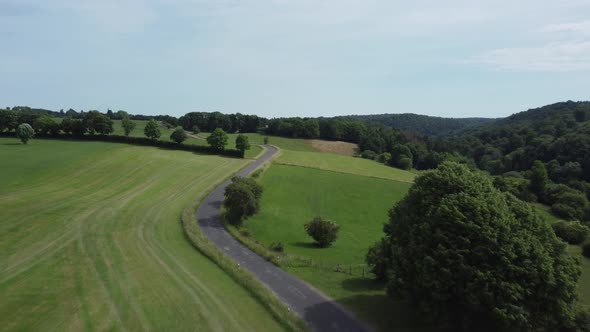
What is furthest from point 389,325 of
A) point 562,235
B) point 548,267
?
point 562,235

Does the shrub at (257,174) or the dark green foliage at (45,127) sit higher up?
the dark green foliage at (45,127)

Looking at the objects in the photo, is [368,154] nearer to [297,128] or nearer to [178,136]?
[297,128]

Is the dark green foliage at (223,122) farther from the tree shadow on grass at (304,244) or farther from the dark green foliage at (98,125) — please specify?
the tree shadow on grass at (304,244)

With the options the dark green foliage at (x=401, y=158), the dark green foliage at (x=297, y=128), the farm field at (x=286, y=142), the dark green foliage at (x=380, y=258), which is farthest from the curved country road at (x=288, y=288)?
the dark green foliage at (x=297, y=128)

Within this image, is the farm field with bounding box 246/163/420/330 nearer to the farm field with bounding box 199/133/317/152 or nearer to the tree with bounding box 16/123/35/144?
the farm field with bounding box 199/133/317/152

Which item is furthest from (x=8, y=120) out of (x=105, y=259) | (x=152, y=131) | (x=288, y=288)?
(x=288, y=288)

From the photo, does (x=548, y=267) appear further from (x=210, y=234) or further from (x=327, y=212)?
(x=327, y=212)
